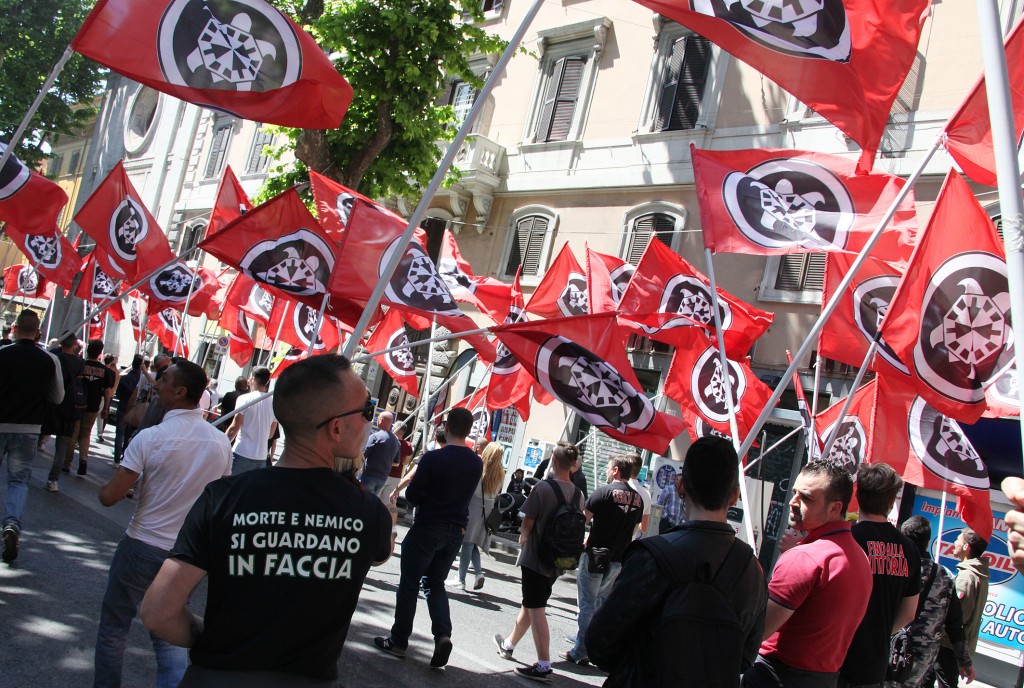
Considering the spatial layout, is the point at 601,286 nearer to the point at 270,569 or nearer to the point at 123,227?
the point at 123,227

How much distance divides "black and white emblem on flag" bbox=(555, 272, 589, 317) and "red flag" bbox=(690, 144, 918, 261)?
538cm

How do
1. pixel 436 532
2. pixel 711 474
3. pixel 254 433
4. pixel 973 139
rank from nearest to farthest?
Result: 1. pixel 711 474
2. pixel 973 139
3. pixel 436 532
4. pixel 254 433

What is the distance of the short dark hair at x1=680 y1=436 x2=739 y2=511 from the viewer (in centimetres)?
297

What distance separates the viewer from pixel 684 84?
55.9ft

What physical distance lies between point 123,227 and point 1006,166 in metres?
Result: 10.2

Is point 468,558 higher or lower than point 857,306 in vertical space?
lower

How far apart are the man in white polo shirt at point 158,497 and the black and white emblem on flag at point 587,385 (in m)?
2.39

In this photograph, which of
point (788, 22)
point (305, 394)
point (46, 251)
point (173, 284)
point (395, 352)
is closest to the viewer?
point (305, 394)

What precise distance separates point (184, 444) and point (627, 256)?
44.7 feet

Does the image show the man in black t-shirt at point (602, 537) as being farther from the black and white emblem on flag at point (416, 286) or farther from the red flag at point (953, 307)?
the red flag at point (953, 307)

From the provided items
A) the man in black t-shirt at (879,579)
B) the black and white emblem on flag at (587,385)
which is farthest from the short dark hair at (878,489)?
the black and white emblem on flag at (587,385)

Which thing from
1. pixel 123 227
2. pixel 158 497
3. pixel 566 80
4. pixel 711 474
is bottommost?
pixel 158 497

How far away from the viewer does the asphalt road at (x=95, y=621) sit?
15.9 ft

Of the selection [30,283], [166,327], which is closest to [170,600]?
[166,327]
